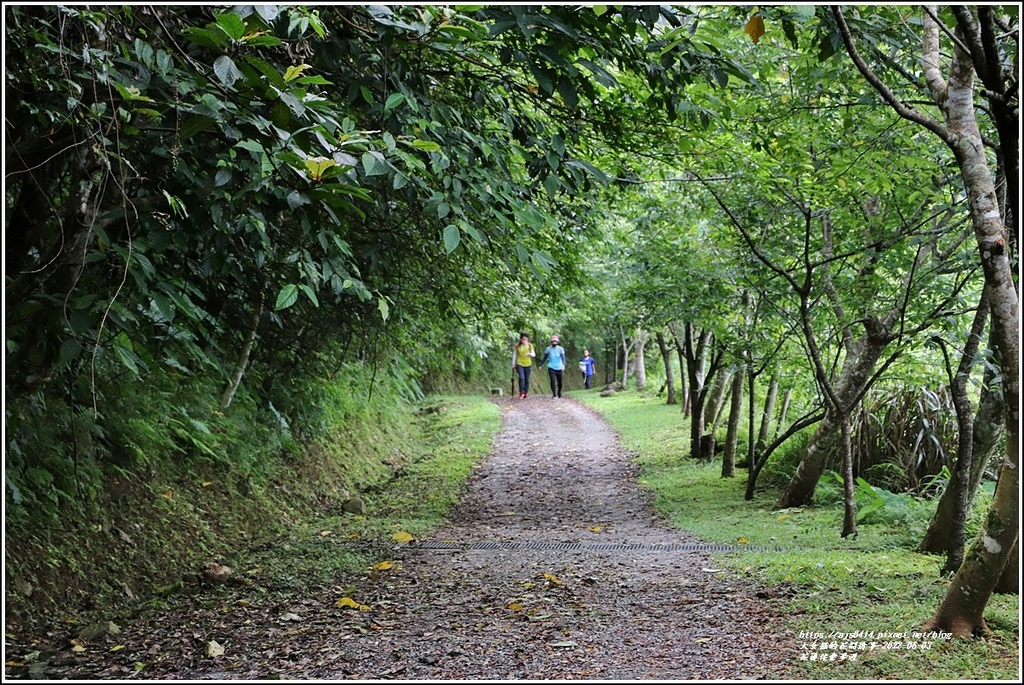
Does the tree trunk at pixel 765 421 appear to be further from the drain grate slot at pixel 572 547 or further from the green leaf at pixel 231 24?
the green leaf at pixel 231 24

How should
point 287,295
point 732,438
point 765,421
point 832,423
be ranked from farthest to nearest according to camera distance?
point 765,421 → point 732,438 → point 832,423 → point 287,295

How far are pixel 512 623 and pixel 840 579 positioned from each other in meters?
2.08

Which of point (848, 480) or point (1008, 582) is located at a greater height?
point (848, 480)

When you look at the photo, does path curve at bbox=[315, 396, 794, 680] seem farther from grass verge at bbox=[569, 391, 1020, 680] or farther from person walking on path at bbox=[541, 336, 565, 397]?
person walking on path at bbox=[541, 336, 565, 397]

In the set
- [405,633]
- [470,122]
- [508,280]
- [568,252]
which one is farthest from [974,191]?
[508,280]

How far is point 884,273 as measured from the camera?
7.39m

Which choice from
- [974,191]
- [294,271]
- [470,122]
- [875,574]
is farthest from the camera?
[294,271]

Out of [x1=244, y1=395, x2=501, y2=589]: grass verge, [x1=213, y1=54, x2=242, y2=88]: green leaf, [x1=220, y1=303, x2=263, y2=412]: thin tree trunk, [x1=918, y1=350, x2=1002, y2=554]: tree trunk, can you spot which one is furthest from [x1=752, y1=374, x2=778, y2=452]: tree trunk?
[x1=213, y1=54, x2=242, y2=88]: green leaf

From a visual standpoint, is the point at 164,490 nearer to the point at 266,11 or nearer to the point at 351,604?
the point at 351,604

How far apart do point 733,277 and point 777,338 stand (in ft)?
2.77

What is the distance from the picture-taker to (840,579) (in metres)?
4.97

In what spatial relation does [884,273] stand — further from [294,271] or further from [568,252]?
[294,271]

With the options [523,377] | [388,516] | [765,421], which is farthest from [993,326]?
[523,377]

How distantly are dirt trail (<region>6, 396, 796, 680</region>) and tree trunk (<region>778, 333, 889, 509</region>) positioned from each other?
197 cm
